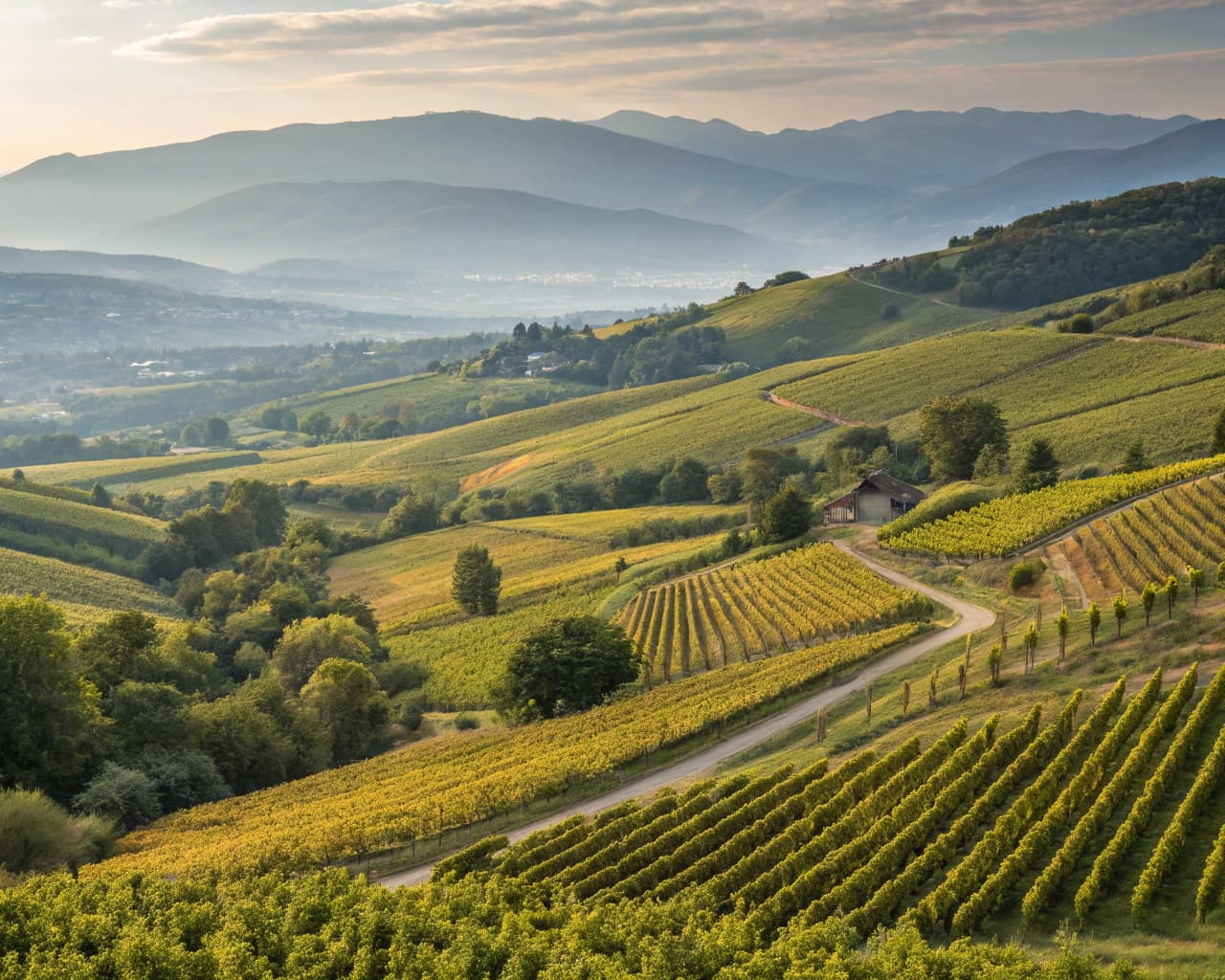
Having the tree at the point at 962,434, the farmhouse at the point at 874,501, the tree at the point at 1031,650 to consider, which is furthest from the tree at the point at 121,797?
the tree at the point at 962,434

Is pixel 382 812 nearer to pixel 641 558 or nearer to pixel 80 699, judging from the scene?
pixel 80 699

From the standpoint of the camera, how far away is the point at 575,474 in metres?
136

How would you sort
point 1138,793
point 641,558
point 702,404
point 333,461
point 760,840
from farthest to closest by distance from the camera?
point 333,461 → point 702,404 → point 641,558 → point 760,840 → point 1138,793

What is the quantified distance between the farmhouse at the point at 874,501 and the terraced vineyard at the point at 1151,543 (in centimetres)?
2136

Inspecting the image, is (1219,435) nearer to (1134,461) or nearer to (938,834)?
(1134,461)

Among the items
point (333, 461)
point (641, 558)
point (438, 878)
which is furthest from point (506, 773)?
point (333, 461)

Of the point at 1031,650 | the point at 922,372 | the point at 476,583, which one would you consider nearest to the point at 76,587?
the point at 476,583

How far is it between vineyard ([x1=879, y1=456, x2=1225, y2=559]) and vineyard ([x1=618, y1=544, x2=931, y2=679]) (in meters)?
4.71

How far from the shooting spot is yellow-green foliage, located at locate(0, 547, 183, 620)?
92750 mm

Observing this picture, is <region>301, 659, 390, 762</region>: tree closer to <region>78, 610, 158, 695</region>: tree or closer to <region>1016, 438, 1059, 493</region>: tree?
<region>78, 610, 158, 695</region>: tree

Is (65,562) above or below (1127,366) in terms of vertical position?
below

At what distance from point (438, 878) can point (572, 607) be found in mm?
49829

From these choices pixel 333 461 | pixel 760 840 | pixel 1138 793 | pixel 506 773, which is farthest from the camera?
pixel 333 461

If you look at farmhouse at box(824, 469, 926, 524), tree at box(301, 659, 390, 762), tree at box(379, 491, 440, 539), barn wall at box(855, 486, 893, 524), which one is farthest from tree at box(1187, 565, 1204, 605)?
tree at box(379, 491, 440, 539)
